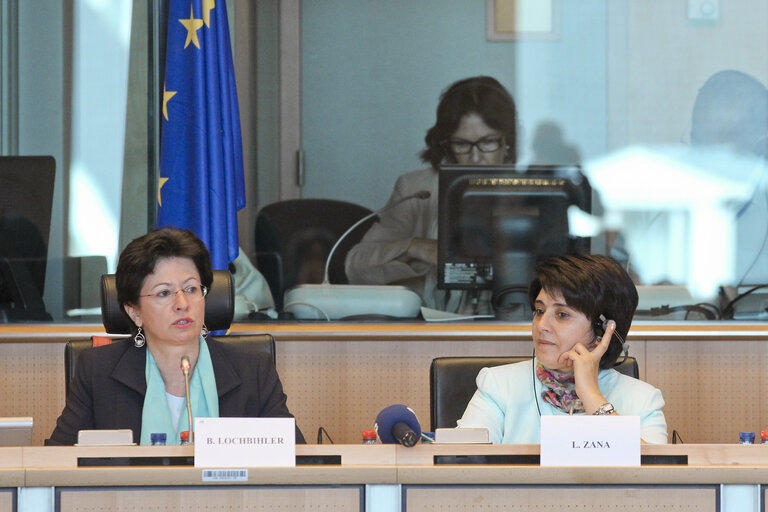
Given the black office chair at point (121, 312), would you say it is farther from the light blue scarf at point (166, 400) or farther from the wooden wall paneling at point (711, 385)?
the wooden wall paneling at point (711, 385)

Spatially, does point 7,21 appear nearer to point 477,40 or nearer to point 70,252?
point 70,252

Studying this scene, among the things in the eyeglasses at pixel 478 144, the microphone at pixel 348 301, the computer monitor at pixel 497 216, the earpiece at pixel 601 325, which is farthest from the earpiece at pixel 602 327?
the eyeglasses at pixel 478 144

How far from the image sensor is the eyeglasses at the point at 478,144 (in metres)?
4.55

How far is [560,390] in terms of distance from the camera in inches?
97.2

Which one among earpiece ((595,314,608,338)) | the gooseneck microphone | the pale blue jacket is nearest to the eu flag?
the gooseneck microphone

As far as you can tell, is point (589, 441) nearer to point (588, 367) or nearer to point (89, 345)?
point (588, 367)

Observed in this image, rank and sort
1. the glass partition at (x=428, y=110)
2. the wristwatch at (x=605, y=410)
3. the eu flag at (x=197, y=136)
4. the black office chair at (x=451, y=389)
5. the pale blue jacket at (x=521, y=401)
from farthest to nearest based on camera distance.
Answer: the glass partition at (x=428, y=110) < the eu flag at (x=197, y=136) < the black office chair at (x=451, y=389) < the pale blue jacket at (x=521, y=401) < the wristwatch at (x=605, y=410)

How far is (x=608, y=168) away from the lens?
4.59 metres

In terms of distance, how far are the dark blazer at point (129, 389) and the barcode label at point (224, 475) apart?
0.86 meters

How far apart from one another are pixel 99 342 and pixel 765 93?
310 cm

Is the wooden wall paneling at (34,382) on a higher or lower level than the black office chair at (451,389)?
lower

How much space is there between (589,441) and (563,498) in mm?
100

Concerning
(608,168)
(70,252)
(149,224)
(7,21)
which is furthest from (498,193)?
(7,21)

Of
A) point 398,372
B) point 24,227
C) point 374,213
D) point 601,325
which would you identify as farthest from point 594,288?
point 24,227
